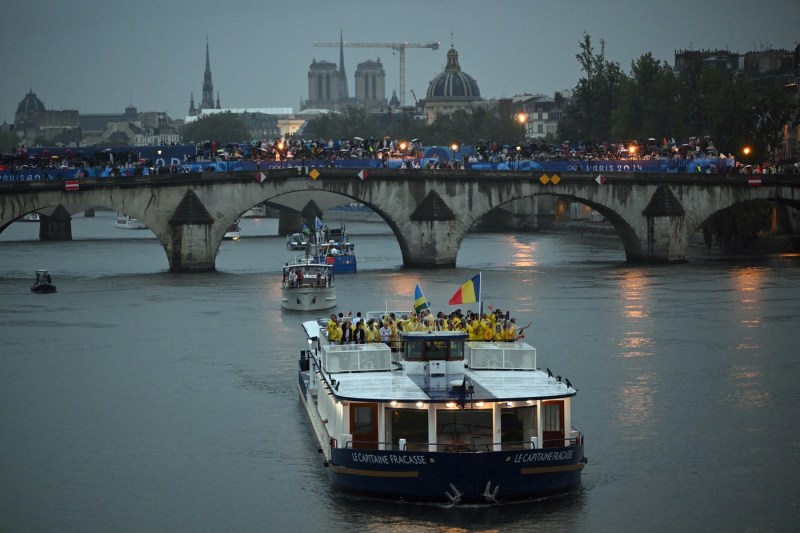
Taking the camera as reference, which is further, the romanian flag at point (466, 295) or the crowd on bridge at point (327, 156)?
the crowd on bridge at point (327, 156)

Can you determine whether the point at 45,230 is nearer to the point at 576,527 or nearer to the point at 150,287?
the point at 150,287

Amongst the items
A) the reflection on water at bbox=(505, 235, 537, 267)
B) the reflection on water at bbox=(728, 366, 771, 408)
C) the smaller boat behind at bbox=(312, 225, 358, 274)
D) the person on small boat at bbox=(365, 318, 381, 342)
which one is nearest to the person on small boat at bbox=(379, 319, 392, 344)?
the person on small boat at bbox=(365, 318, 381, 342)

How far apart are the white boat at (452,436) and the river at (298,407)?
62 centimetres

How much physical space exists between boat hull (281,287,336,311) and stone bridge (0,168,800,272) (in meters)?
17.6

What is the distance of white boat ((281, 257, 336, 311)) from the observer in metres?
71.8

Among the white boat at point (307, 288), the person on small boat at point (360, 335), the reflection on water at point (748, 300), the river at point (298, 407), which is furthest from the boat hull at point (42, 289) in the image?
the person on small boat at point (360, 335)

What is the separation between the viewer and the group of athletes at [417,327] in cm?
4188

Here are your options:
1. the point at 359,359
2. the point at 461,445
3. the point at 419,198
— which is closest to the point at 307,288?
the point at 419,198

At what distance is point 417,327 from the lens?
135ft

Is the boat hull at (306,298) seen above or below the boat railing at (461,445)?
above

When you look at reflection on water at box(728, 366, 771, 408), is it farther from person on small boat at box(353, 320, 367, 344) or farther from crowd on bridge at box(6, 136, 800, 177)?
crowd on bridge at box(6, 136, 800, 177)

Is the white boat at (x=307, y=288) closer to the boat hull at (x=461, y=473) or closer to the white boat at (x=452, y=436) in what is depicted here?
the white boat at (x=452, y=436)

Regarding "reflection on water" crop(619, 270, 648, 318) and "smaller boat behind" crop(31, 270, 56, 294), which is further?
"smaller boat behind" crop(31, 270, 56, 294)

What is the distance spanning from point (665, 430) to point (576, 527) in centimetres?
1015
